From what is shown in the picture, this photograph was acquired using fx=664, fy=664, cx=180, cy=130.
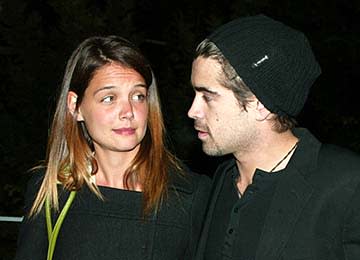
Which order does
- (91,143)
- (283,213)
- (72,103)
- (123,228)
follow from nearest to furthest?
(283,213) < (123,228) < (72,103) < (91,143)

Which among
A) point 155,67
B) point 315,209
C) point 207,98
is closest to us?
point 315,209

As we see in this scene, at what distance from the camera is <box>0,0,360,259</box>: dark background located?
8.59 m

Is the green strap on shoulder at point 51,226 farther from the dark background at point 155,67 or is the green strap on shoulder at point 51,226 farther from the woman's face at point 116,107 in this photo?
the dark background at point 155,67

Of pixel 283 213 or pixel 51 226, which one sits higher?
pixel 283 213

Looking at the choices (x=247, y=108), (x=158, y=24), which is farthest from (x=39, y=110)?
(x=247, y=108)

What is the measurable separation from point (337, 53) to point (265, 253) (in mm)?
7355

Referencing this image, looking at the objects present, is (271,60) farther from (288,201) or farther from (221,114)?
(288,201)

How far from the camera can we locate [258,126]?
2.99m

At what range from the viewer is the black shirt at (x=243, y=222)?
2904 mm

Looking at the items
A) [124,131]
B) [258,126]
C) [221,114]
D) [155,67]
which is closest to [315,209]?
[258,126]

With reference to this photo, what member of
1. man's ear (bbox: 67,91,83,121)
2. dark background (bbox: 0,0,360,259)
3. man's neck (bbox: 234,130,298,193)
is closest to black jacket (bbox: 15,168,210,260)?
man's ear (bbox: 67,91,83,121)

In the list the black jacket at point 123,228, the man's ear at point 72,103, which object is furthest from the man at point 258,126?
the man's ear at point 72,103

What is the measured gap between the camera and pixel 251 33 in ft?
9.78

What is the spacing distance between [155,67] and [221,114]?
7205 mm
